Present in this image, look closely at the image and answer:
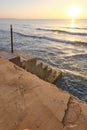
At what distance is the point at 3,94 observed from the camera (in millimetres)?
2959

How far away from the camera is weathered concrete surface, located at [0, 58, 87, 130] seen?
2.25 meters

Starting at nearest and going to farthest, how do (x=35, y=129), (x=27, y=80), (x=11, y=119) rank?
(x=35, y=129) → (x=11, y=119) → (x=27, y=80)

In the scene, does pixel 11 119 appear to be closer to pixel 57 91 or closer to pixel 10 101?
pixel 10 101

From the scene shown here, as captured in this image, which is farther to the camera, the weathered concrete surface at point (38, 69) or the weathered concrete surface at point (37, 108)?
the weathered concrete surface at point (38, 69)

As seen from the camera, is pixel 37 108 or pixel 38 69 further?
pixel 38 69

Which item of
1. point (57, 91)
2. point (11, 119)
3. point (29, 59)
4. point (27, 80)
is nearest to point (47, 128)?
point (11, 119)

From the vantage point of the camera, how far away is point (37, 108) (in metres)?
2.55

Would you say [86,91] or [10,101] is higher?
[10,101]

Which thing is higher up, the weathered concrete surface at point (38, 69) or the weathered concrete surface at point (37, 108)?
the weathered concrete surface at point (37, 108)

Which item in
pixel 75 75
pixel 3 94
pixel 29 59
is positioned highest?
pixel 3 94

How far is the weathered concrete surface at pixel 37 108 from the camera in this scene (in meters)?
2.25

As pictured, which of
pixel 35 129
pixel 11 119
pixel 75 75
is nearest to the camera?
pixel 35 129

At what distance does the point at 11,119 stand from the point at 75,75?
25.4 feet

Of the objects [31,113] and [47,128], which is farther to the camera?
[31,113]
